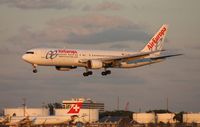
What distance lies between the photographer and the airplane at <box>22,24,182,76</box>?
122688 mm

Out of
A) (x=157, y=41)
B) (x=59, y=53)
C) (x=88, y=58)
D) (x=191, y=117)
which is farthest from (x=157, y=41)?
(x=191, y=117)

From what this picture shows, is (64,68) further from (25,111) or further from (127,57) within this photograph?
(25,111)

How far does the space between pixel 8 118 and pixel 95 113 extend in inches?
2157

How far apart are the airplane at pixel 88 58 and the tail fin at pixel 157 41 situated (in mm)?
3404

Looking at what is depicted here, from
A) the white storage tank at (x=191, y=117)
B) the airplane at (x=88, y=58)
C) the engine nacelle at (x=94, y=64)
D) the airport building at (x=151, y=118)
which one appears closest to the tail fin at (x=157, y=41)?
the airplane at (x=88, y=58)

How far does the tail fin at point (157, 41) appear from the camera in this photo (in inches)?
5753

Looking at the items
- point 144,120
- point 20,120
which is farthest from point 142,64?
point 144,120

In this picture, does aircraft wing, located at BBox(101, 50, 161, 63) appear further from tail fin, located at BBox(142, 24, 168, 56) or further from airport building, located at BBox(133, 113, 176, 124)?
airport building, located at BBox(133, 113, 176, 124)

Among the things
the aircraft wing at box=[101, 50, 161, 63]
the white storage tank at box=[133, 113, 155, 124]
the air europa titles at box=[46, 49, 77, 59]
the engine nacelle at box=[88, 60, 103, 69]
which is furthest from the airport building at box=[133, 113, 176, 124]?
the air europa titles at box=[46, 49, 77, 59]

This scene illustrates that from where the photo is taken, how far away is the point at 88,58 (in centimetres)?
12838

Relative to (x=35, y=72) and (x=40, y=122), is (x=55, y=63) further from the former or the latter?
(x=40, y=122)

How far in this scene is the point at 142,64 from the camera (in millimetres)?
138125

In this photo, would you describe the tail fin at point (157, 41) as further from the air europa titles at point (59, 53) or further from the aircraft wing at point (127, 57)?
the air europa titles at point (59, 53)

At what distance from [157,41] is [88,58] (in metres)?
25.1
